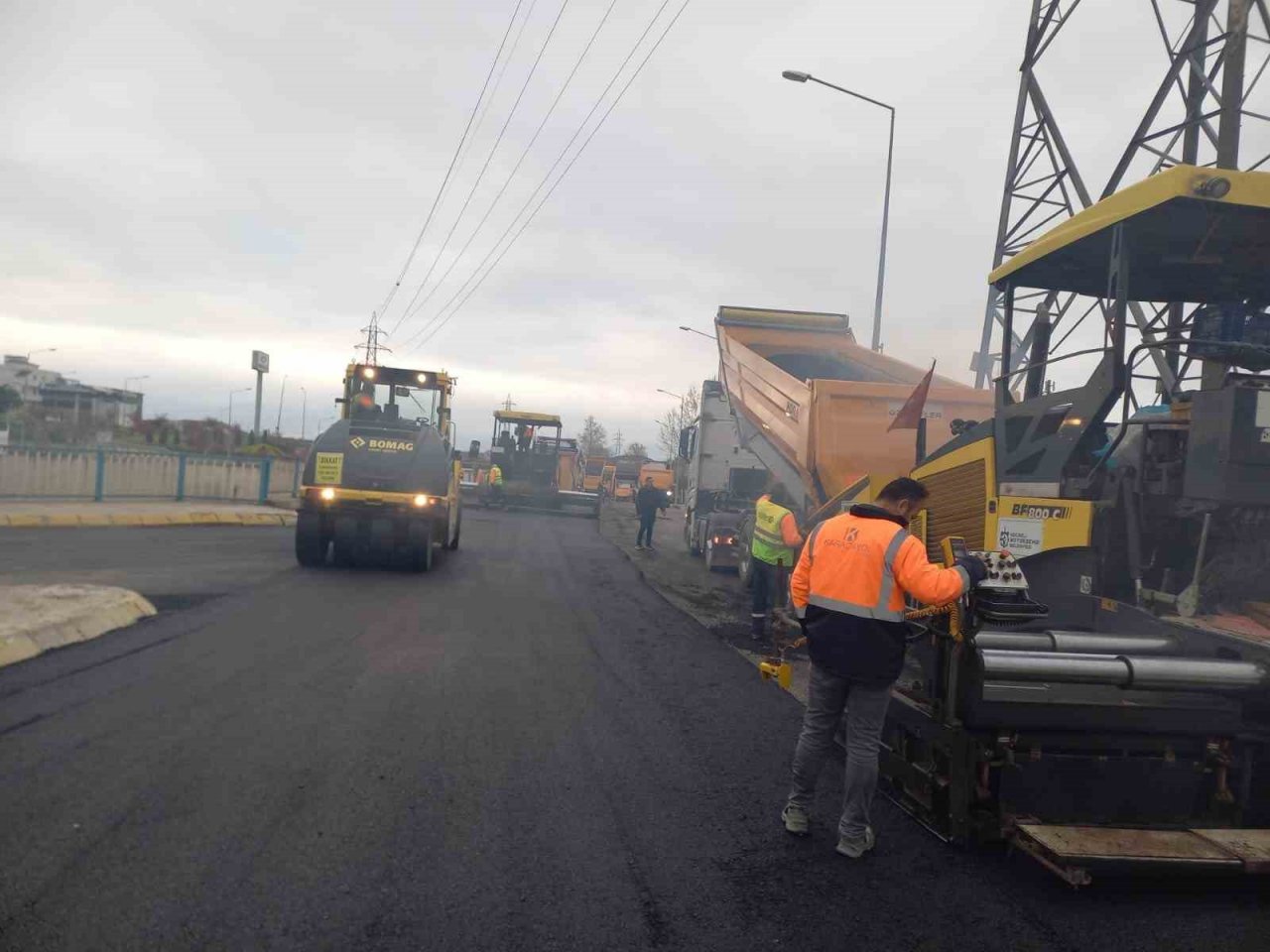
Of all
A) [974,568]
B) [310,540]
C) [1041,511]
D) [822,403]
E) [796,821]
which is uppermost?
[822,403]

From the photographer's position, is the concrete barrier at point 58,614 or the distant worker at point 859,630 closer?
the distant worker at point 859,630

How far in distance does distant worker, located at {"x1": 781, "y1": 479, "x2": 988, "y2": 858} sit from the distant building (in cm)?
6794

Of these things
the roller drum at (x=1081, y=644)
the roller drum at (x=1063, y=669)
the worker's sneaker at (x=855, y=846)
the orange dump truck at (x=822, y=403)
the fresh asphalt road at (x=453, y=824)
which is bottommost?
the fresh asphalt road at (x=453, y=824)

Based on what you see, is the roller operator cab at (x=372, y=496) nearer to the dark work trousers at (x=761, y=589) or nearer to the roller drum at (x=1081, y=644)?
the dark work trousers at (x=761, y=589)

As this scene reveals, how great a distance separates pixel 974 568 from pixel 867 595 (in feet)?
1.57

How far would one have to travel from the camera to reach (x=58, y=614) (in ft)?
26.1

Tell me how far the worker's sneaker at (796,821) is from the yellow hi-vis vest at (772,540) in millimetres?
5171

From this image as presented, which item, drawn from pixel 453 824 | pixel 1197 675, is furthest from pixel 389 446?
pixel 1197 675

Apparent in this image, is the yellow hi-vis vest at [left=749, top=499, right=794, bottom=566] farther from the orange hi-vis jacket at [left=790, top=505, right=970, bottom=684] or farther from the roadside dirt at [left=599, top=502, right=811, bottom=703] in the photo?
the orange hi-vis jacket at [left=790, top=505, right=970, bottom=684]

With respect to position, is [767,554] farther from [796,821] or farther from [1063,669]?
[1063,669]

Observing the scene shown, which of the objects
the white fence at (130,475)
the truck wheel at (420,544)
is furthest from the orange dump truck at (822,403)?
the white fence at (130,475)

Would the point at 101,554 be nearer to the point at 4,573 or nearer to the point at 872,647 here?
the point at 4,573

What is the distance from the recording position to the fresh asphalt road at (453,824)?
345 centimetres

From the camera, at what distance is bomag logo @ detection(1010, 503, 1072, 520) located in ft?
16.3
